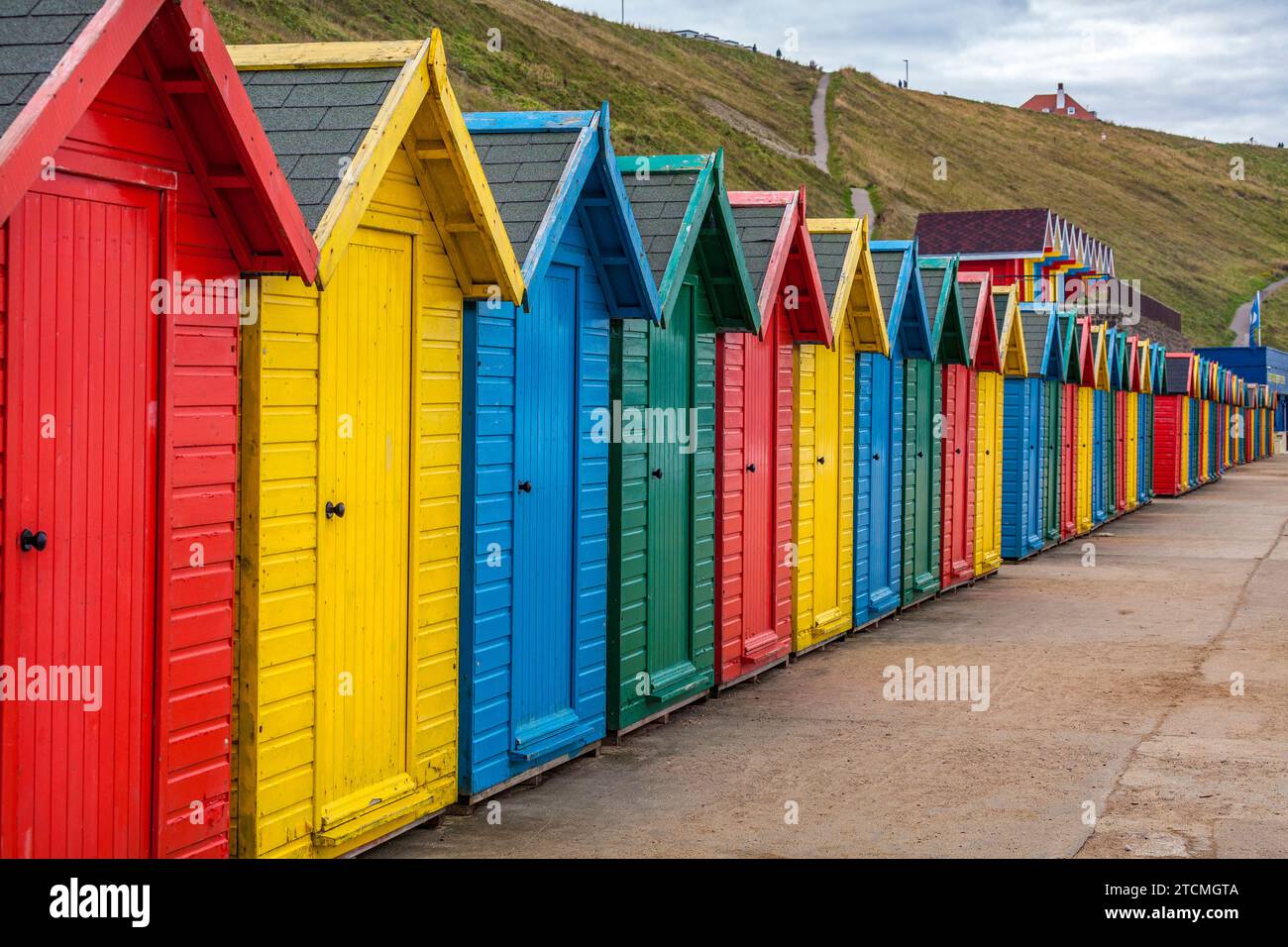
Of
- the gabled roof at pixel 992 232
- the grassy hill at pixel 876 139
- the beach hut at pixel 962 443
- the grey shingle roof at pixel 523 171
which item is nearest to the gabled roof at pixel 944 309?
the beach hut at pixel 962 443

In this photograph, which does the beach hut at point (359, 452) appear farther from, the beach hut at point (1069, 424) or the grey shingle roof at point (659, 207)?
the beach hut at point (1069, 424)

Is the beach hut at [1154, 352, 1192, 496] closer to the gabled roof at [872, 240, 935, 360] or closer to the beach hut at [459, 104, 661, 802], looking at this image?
the gabled roof at [872, 240, 935, 360]

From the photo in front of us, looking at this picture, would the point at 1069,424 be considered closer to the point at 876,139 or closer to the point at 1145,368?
the point at 1145,368

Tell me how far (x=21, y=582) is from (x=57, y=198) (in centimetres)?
117

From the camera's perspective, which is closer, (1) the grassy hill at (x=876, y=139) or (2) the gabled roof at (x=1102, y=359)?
(2) the gabled roof at (x=1102, y=359)

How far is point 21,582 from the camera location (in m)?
4.70

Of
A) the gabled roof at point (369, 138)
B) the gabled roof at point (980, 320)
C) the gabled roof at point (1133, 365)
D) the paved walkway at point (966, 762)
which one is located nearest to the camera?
the gabled roof at point (369, 138)

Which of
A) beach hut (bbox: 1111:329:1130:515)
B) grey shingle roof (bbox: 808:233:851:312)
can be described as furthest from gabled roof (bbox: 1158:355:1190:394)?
grey shingle roof (bbox: 808:233:851:312)

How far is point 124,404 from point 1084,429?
23.2 metres

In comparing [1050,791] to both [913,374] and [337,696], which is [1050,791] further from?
[913,374]

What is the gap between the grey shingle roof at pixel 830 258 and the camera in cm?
1284

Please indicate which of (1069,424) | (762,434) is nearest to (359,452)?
(762,434)

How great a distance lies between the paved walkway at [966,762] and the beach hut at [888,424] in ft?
1.43

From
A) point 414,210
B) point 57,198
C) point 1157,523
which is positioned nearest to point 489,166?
point 414,210
